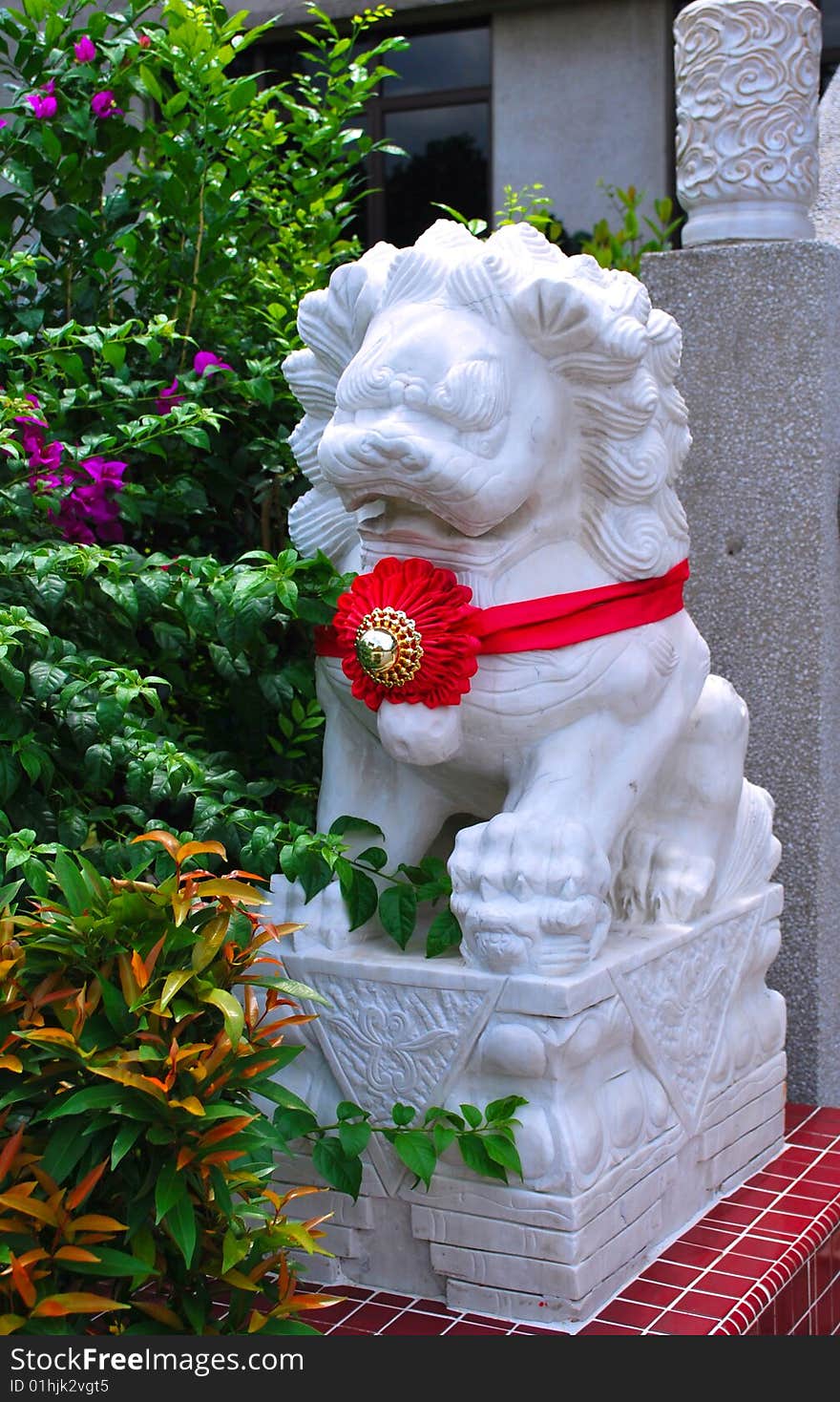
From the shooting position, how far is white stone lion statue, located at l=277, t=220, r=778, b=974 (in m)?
1.90

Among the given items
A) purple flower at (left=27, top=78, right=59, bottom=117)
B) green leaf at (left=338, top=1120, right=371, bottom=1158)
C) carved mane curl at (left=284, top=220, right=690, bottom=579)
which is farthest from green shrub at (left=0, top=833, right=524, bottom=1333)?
purple flower at (left=27, top=78, right=59, bottom=117)

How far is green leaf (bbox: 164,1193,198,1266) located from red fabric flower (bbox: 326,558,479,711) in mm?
660

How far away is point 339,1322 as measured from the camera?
1.95 metres

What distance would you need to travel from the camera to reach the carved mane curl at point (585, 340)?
6.32ft

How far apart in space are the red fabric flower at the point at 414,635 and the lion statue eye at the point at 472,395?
196 millimetres

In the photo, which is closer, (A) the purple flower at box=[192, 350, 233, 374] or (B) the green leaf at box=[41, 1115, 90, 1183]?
(B) the green leaf at box=[41, 1115, 90, 1183]

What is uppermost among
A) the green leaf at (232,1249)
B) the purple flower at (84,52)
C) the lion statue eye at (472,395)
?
the purple flower at (84,52)

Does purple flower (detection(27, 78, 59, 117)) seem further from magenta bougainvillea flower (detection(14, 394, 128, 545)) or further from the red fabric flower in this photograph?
the red fabric flower

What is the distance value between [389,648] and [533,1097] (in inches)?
22.1

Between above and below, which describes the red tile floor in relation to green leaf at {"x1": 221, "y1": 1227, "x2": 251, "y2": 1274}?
below

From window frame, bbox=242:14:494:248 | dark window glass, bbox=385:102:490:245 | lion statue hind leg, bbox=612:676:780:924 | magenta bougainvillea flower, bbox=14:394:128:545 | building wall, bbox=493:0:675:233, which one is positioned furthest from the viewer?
dark window glass, bbox=385:102:490:245

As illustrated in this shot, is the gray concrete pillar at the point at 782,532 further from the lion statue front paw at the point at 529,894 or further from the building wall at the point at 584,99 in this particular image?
the building wall at the point at 584,99

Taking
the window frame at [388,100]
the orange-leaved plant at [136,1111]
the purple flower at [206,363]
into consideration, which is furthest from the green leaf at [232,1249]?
the window frame at [388,100]

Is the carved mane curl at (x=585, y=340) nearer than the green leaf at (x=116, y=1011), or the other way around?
the green leaf at (x=116, y=1011)
